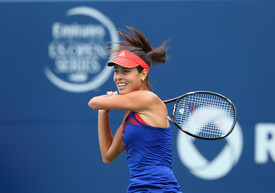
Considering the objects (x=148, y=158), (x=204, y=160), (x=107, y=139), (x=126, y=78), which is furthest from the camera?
(x=204, y=160)

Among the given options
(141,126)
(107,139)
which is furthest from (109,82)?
(141,126)

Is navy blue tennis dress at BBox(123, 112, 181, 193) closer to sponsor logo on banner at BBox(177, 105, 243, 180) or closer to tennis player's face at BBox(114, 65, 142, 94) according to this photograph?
tennis player's face at BBox(114, 65, 142, 94)

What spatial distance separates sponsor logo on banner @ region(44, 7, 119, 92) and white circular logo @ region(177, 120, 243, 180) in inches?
40.2

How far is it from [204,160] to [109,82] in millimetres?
1207

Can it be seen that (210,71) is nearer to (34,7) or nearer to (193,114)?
(193,114)

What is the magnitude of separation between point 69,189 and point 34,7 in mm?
1832

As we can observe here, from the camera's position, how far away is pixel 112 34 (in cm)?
463

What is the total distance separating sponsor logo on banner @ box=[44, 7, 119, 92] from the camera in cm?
462

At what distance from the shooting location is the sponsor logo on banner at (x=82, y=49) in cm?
462

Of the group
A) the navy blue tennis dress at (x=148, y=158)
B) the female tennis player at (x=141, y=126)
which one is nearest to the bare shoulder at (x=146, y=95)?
the female tennis player at (x=141, y=126)

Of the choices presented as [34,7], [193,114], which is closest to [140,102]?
[193,114]

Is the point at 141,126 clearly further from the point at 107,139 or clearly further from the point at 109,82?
the point at 109,82

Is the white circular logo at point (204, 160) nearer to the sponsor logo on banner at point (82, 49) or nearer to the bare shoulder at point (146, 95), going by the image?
the sponsor logo on banner at point (82, 49)

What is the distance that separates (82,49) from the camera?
182 inches
